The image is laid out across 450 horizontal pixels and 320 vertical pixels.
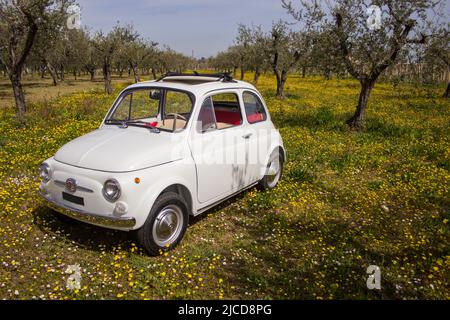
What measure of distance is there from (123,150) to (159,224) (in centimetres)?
109

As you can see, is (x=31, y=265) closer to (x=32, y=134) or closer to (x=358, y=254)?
(x=358, y=254)

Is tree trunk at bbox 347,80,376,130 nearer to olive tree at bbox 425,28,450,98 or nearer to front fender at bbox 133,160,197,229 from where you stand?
olive tree at bbox 425,28,450,98

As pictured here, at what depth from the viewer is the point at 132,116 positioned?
523cm

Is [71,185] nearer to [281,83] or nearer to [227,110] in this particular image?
[227,110]

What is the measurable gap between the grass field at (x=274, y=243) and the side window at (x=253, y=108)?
157cm

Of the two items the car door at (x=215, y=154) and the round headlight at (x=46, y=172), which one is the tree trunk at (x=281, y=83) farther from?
the round headlight at (x=46, y=172)

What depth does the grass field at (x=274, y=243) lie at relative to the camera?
378cm

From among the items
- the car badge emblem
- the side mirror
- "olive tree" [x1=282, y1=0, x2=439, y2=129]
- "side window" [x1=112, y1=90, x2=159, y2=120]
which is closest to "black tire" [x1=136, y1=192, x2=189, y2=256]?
the car badge emblem

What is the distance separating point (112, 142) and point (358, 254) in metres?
3.88

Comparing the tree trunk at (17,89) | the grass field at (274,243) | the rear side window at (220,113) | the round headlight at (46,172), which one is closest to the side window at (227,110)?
the rear side window at (220,113)

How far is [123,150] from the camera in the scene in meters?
4.03

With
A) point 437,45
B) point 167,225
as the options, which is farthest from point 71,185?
point 437,45

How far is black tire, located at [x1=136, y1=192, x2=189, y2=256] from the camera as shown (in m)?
3.95
